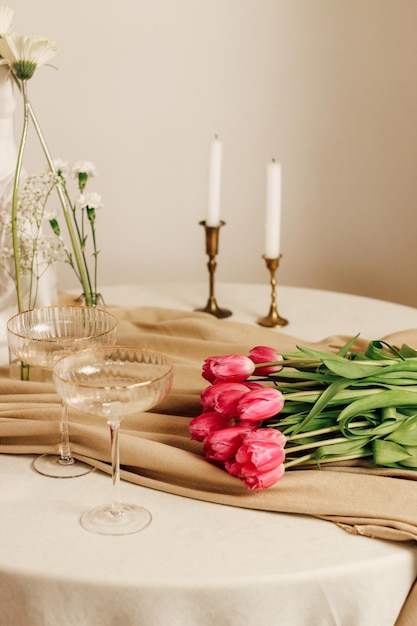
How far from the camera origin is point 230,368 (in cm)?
125

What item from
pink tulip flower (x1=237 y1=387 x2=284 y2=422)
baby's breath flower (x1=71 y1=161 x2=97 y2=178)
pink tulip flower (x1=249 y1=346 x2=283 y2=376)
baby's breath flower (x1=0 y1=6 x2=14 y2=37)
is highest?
baby's breath flower (x1=0 y1=6 x2=14 y2=37)

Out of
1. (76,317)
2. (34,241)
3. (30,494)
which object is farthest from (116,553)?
(34,241)

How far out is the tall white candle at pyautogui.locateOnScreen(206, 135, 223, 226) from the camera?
7.20 feet

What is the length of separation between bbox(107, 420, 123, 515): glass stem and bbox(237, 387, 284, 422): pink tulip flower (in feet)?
0.52

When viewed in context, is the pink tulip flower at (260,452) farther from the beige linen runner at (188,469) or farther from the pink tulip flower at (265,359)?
the pink tulip flower at (265,359)

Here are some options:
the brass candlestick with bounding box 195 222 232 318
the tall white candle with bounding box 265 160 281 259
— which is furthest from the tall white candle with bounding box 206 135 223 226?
the tall white candle with bounding box 265 160 281 259

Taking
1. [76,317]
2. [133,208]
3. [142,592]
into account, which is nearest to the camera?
[142,592]

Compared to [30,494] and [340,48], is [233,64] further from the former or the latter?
[30,494]

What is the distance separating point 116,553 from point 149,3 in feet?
7.33

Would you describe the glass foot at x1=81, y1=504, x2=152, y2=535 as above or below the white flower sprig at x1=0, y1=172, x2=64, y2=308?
below

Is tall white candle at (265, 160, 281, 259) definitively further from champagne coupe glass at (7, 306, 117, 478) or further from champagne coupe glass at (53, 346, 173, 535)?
champagne coupe glass at (53, 346, 173, 535)

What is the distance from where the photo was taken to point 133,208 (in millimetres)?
3143

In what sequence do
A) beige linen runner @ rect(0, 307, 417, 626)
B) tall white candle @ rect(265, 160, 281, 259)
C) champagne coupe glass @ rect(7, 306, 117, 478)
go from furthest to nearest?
tall white candle @ rect(265, 160, 281, 259) → champagne coupe glass @ rect(7, 306, 117, 478) → beige linen runner @ rect(0, 307, 417, 626)

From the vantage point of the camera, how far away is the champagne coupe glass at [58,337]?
4.23ft
